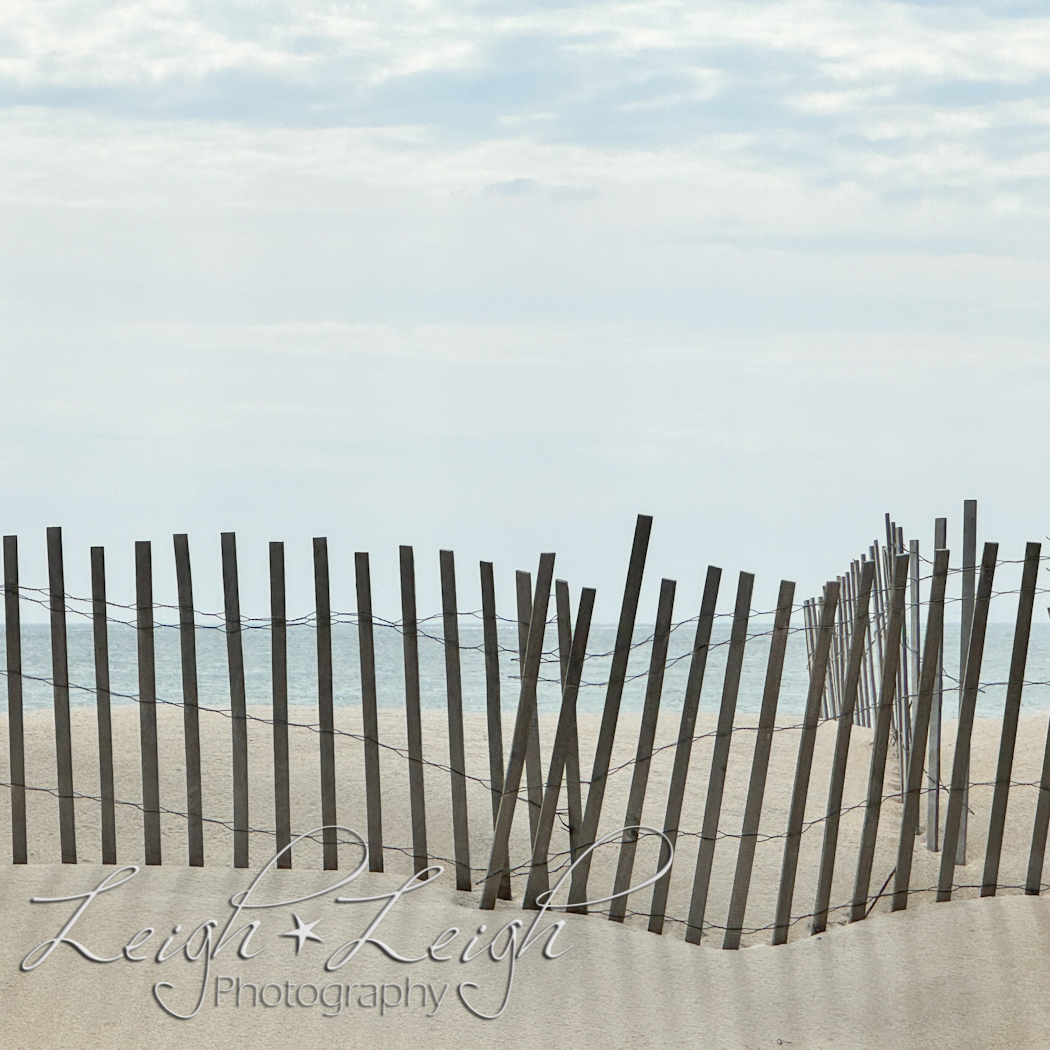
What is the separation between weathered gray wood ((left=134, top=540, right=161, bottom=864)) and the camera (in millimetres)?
4641

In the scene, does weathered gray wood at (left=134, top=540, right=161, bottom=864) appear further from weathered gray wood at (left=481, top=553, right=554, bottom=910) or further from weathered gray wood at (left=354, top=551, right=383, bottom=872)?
weathered gray wood at (left=481, top=553, right=554, bottom=910)

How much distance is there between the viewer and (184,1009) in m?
3.65

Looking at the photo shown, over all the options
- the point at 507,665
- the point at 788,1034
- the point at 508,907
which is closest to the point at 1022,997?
the point at 788,1034

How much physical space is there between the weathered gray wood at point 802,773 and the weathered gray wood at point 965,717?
57 centimetres

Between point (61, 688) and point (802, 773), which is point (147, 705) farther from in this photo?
point (802, 773)

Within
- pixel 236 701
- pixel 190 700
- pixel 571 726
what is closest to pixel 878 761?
pixel 571 726

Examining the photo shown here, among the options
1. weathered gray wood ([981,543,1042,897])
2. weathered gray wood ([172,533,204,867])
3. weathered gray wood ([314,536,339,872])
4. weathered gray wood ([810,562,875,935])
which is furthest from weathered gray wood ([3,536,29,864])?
weathered gray wood ([981,543,1042,897])

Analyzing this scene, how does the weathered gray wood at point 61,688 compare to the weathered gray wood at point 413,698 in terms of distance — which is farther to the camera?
the weathered gray wood at point 61,688

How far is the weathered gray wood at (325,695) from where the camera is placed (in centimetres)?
454

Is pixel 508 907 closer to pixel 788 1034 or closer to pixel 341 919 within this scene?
pixel 341 919

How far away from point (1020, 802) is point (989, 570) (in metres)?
2.53

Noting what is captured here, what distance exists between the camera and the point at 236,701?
458 centimetres

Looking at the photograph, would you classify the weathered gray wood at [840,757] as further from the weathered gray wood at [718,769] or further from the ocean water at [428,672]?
the ocean water at [428,672]

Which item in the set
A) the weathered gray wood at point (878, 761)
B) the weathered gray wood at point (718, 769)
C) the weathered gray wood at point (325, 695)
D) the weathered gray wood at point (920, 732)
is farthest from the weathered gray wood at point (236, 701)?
the weathered gray wood at point (920, 732)
